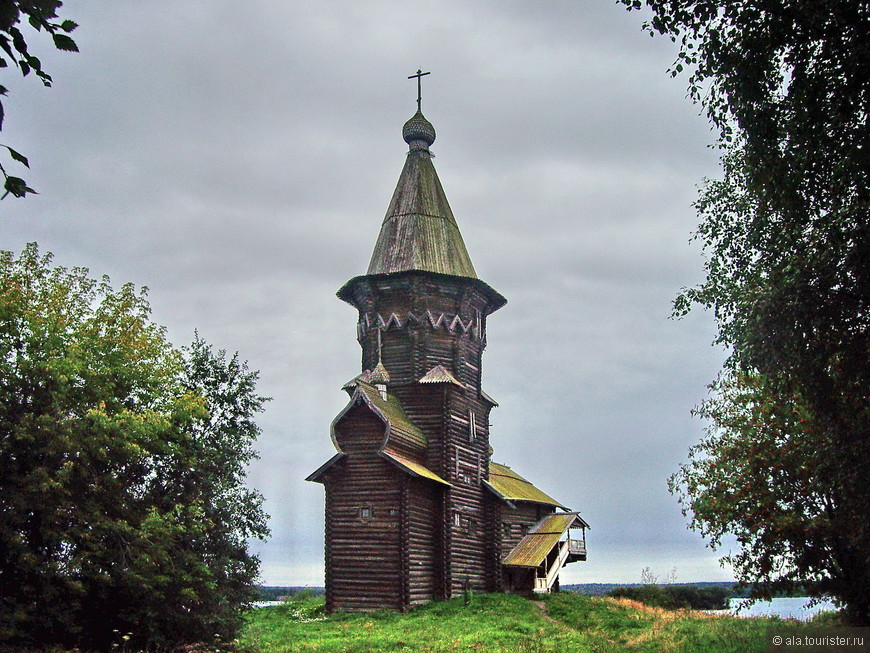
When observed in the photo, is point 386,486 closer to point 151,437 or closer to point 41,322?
point 151,437

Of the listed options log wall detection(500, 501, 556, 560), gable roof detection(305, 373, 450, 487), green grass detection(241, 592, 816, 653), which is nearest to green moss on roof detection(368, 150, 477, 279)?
gable roof detection(305, 373, 450, 487)

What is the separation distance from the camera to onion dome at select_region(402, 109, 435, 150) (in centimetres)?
4297

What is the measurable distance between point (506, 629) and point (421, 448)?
33.9ft

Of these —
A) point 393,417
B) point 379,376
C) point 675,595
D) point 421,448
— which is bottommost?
point 675,595

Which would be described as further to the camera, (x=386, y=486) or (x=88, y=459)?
(x=386, y=486)

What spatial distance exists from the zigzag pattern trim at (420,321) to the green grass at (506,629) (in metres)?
12.3

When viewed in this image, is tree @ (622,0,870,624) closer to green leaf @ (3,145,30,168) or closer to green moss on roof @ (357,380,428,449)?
green leaf @ (3,145,30,168)

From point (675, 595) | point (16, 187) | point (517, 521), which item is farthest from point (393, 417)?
point (16, 187)

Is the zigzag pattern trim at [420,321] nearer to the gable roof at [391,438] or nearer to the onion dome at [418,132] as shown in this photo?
the gable roof at [391,438]

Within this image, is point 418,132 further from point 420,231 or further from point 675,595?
point 675,595

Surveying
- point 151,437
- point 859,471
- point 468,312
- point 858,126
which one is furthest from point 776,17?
point 468,312

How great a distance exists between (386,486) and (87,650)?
13867mm

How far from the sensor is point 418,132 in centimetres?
4306

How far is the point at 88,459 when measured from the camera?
22438mm
